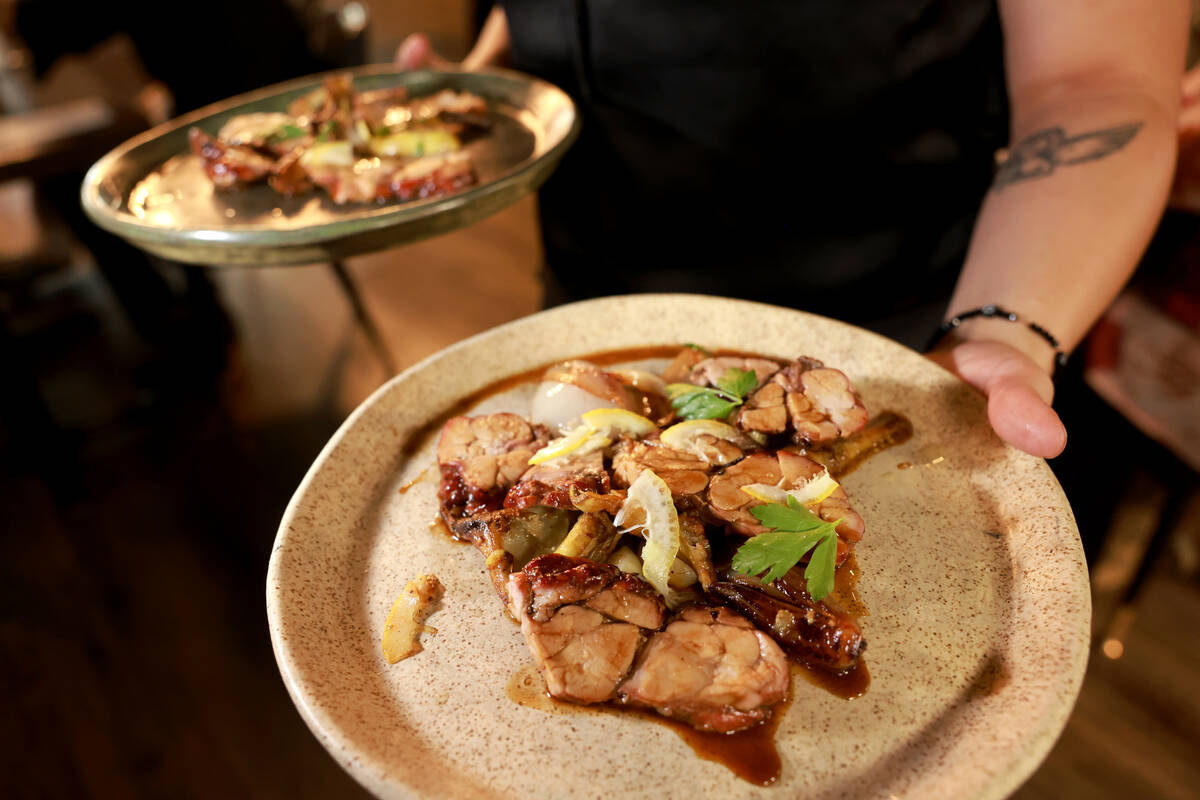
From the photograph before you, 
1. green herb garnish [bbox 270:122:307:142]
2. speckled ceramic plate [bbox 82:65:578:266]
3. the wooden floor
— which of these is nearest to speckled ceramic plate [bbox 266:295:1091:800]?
speckled ceramic plate [bbox 82:65:578:266]

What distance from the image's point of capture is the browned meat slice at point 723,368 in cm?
157

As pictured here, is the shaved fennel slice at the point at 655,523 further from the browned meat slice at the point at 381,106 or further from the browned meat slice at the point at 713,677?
the browned meat slice at the point at 381,106

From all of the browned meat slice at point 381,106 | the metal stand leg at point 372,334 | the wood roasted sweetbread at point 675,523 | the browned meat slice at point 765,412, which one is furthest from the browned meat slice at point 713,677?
the metal stand leg at point 372,334

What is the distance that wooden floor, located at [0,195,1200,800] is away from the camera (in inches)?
100

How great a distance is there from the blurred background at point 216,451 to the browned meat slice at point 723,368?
1.25m

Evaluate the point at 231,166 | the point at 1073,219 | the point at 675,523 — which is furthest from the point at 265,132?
the point at 1073,219

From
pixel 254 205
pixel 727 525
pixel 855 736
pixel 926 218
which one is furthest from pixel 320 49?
pixel 855 736

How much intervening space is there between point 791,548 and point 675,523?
20cm

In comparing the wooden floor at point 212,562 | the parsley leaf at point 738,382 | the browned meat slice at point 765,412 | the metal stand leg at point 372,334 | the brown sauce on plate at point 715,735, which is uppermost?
the parsley leaf at point 738,382

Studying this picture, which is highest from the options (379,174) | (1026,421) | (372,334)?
(379,174)

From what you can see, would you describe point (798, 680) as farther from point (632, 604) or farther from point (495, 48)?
point (495, 48)

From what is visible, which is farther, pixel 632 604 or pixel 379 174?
pixel 379 174

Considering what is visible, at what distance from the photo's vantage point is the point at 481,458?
146 centimetres

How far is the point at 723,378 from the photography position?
→ 1.53 metres
